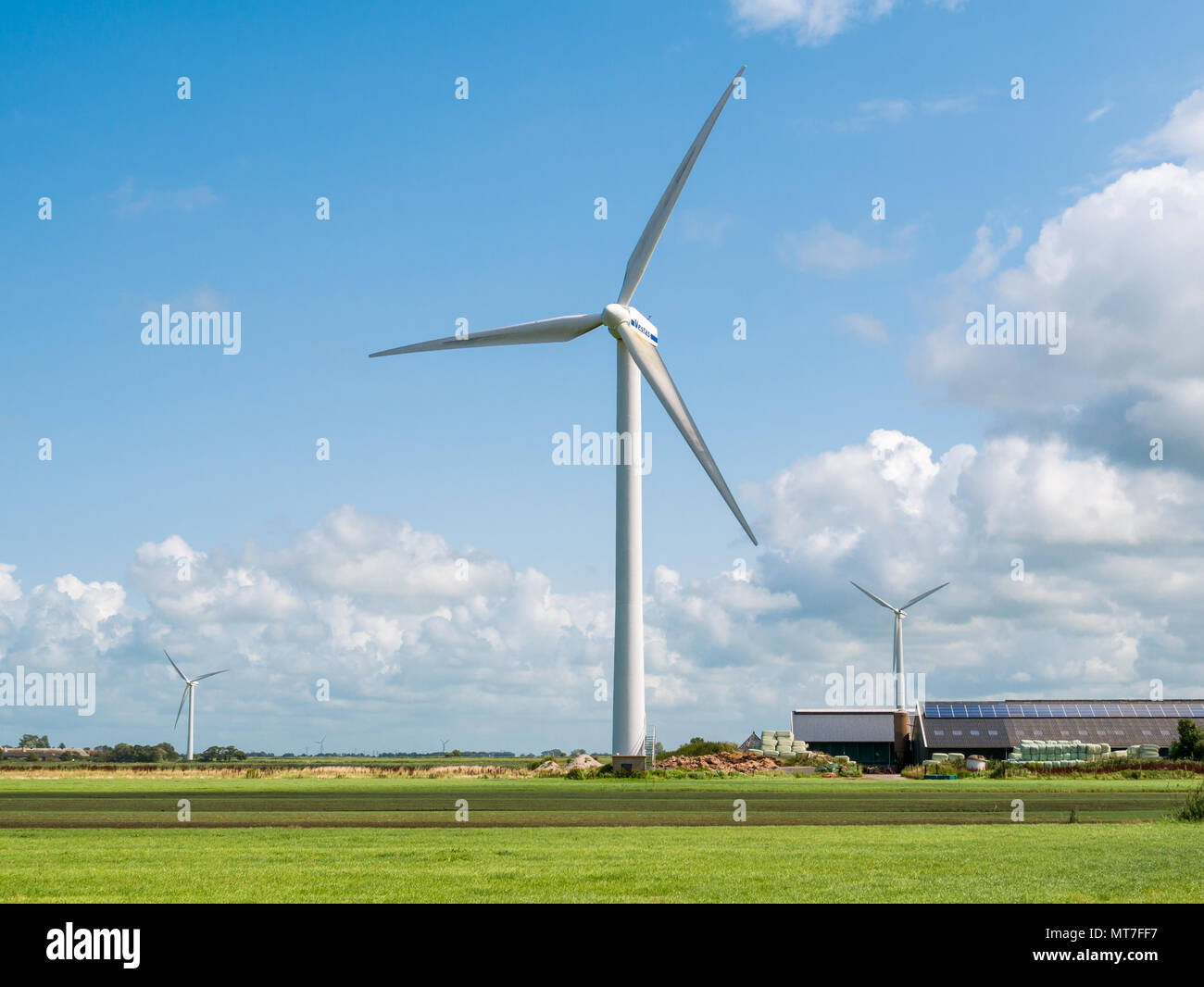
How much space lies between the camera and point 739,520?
4756 centimetres

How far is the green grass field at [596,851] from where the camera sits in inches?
693

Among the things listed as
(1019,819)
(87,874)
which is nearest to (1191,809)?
(1019,819)

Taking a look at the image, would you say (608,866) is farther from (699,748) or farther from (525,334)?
(699,748)

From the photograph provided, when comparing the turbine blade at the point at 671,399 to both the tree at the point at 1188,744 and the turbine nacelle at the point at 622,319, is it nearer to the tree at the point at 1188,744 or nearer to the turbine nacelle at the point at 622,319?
the turbine nacelle at the point at 622,319

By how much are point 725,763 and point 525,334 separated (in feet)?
133

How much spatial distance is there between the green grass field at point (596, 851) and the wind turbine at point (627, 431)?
58.4 feet

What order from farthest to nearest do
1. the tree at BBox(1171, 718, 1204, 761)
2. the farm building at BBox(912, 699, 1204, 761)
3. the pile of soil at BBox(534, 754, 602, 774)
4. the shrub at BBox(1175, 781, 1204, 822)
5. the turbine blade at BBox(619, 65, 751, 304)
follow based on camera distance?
the farm building at BBox(912, 699, 1204, 761), the tree at BBox(1171, 718, 1204, 761), the pile of soil at BBox(534, 754, 602, 774), the turbine blade at BBox(619, 65, 751, 304), the shrub at BBox(1175, 781, 1204, 822)

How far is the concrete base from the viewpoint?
66312 millimetres

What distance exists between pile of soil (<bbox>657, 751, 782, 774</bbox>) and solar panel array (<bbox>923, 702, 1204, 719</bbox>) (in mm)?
33382

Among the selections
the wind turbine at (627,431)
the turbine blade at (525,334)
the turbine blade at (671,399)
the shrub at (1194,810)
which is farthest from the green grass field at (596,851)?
the turbine blade at (525,334)

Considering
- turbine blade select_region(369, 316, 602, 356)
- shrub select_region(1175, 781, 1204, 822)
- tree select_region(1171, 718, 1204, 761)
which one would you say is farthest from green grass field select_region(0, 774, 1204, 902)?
tree select_region(1171, 718, 1204, 761)

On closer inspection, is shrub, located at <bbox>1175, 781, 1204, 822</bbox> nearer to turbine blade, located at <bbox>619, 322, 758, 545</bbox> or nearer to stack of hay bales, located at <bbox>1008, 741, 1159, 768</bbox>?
turbine blade, located at <bbox>619, 322, 758, 545</bbox>
